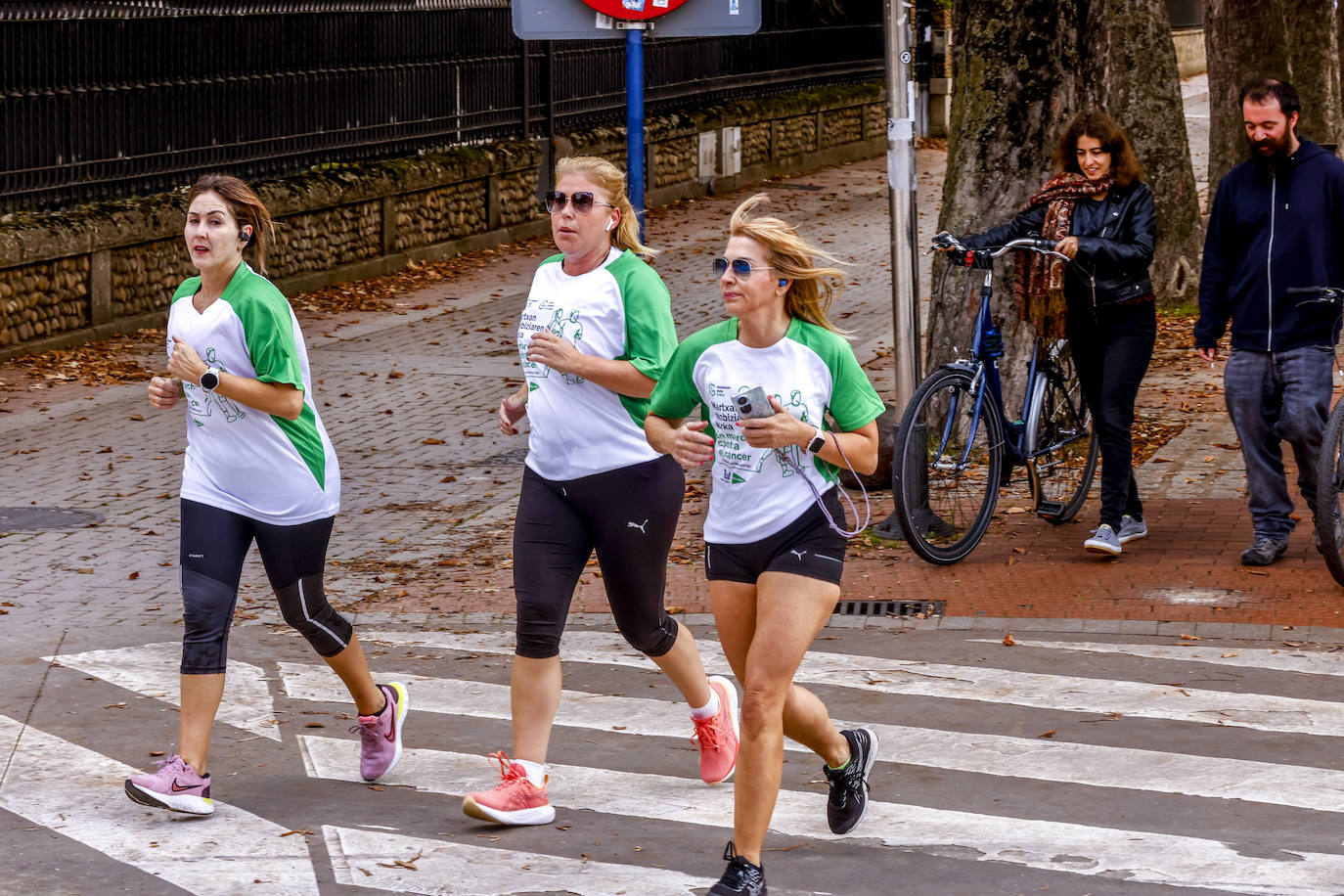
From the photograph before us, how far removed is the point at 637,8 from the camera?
900cm

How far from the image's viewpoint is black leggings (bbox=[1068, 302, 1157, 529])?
29.5 feet

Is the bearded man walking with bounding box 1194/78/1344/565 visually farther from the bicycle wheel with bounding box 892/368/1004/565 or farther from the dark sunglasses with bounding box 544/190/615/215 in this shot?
the dark sunglasses with bounding box 544/190/615/215

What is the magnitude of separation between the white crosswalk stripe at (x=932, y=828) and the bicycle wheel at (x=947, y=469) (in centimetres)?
288

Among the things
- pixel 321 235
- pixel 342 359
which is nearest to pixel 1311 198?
pixel 342 359

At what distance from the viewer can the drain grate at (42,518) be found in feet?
33.1

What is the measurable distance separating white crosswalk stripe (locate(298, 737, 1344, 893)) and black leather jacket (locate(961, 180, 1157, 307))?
3.70 m

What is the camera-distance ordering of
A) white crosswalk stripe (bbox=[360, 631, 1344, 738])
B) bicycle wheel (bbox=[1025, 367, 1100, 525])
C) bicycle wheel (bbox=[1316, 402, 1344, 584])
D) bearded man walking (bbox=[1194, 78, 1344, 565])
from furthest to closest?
1. bicycle wheel (bbox=[1025, 367, 1100, 525])
2. bearded man walking (bbox=[1194, 78, 1344, 565])
3. bicycle wheel (bbox=[1316, 402, 1344, 584])
4. white crosswalk stripe (bbox=[360, 631, 1344, 738])

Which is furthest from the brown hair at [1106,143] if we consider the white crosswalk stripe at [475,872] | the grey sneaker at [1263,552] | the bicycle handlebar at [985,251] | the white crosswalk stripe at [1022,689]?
the white crosswalk stripe at [475,872]

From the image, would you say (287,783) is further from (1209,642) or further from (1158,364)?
(1158,364)

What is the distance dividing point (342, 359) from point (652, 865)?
34.6 feet

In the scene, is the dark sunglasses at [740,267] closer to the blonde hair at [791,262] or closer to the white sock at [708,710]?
the blonde hair at [791,262]

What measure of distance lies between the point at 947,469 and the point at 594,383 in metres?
3.53

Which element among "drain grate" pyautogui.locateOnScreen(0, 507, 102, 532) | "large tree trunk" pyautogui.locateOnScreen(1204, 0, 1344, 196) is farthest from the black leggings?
"large tree trunk" pyautogui.locateOnScreen(1204, 0, 1344, 196)

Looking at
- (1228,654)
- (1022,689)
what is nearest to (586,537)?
(1022,689)
